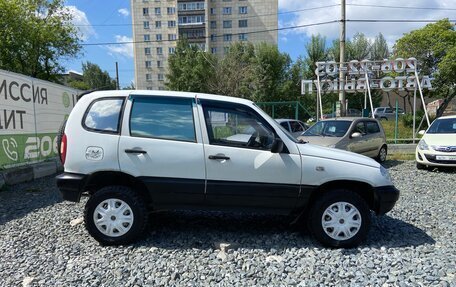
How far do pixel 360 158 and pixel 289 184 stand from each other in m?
1.03

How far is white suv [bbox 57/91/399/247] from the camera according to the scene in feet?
13.8

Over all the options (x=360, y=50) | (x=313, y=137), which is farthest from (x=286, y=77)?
(x=313, y=137)

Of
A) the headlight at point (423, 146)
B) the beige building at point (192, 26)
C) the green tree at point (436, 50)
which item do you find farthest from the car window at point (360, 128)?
the beige building at point (192, 26)

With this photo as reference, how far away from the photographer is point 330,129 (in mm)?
10461

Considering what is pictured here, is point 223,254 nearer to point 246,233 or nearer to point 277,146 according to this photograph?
point 246,233

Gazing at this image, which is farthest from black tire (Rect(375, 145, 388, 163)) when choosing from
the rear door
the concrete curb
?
the concrete curb

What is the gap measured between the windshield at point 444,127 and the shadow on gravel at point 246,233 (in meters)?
6.31

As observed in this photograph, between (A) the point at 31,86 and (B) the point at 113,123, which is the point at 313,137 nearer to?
(B) the point at 113,123

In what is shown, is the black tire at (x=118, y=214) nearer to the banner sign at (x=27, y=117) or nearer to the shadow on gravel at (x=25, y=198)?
the shadow on gravel at (x=25, y=198)

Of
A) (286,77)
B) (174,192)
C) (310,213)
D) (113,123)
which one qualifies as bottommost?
(310,213)

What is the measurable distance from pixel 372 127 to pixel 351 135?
5.73 ft

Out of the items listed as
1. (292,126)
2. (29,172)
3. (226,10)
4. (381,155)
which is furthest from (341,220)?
(226,10)

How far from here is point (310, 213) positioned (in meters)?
4.30

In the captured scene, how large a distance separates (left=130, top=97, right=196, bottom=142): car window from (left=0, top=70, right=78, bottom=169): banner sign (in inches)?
203
